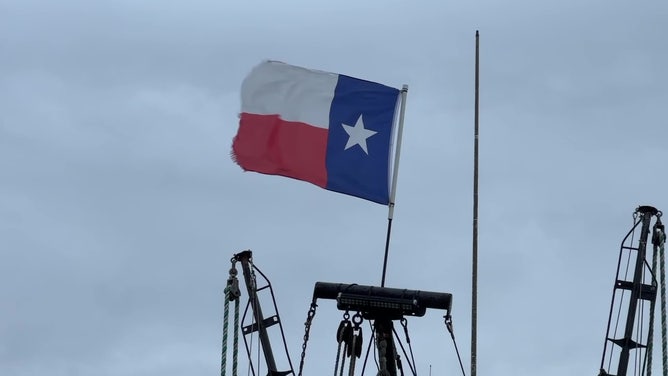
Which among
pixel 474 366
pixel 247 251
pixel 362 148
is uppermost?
pixel 362 148

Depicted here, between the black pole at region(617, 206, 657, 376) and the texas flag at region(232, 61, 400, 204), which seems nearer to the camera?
the black pole at region(617, 206, 657, 376)

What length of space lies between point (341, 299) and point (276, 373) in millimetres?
2349

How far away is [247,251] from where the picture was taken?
4081cm

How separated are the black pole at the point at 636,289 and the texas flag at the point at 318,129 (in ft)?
18.9

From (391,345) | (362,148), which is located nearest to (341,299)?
(391,345)

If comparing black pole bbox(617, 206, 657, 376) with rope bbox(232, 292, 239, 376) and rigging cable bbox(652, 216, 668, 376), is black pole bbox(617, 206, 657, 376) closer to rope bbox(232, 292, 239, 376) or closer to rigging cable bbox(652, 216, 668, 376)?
rigging cable bbox(652, 216, 668, 376)

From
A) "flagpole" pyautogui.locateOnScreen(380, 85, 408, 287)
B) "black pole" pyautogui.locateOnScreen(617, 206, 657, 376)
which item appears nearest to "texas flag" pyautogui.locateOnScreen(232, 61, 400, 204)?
"flagpole" pyautogui.locateOnScreen(380, 85, 408, 287)

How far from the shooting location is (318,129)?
43.2 meters

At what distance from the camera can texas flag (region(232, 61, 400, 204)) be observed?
139ft

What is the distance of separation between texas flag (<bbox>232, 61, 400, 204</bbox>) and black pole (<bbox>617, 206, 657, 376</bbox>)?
18.9ft

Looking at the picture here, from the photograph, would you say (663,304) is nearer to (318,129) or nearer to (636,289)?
(636,289)

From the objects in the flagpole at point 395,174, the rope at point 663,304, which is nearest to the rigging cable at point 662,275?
the rope at point 663,304

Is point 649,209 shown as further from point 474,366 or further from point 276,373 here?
point 276,373

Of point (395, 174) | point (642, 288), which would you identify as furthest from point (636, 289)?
point (395, 174)
